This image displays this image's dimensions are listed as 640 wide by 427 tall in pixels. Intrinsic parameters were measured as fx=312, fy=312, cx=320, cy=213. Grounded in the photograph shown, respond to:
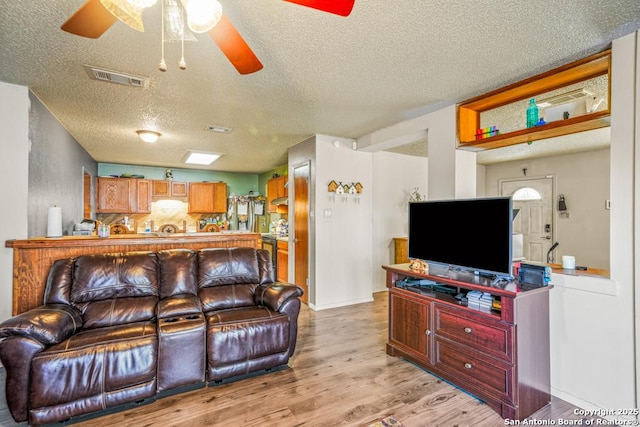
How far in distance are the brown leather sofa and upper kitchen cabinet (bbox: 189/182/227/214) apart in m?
4.82

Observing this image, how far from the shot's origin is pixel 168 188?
7332 millimetres

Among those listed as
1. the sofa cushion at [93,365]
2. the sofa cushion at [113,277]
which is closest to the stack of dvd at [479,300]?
the sofa cushion at [93,365]

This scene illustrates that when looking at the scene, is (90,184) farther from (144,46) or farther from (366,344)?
(366,344)

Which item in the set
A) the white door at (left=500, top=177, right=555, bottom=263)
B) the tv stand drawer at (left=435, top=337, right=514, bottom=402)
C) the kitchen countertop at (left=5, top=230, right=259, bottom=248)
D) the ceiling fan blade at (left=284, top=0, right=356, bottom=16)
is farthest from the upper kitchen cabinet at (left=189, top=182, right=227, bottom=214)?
the ceiling fan blade at (left=284, top=0, right=356, bottom=16)

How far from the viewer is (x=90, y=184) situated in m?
6.18

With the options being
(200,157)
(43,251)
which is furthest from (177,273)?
(200,157)

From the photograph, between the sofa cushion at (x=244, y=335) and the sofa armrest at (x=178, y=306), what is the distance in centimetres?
15

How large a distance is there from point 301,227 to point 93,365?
3249mm

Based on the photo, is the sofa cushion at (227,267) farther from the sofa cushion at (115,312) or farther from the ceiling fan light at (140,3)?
the ceiling fan light at (140,3)

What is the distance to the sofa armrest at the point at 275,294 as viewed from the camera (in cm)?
280

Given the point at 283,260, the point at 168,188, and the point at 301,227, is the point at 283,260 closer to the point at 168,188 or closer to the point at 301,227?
the point at 301,227

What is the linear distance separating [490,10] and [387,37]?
60cm

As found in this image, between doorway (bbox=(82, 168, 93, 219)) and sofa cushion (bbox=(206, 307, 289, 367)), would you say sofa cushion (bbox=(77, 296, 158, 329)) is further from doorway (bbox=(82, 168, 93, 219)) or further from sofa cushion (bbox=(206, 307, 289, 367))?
doorway (bbox=(82, 168, 93, 219))

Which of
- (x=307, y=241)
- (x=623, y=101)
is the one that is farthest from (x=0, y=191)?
(x=623, y=101)
